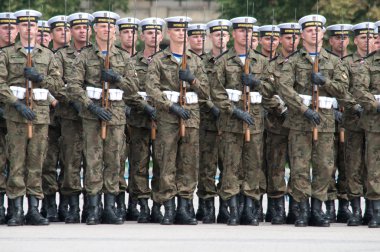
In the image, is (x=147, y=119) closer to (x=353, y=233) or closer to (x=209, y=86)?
(x=209, y=86)

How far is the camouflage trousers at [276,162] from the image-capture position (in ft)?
58.2

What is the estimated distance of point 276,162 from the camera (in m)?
17.8

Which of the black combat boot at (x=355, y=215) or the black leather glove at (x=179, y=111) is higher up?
the black leather glove at (x=179, y=111)

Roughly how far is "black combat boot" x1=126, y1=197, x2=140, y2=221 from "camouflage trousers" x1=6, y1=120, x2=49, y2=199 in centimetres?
157

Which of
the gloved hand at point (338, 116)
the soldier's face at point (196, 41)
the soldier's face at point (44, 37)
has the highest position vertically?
the soldier's face at point (44, 37)

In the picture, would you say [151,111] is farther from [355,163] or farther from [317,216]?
[355,163]

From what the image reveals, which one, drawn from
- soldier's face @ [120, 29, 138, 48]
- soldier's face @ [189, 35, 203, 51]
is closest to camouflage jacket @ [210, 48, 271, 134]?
soldier's face @ [189, 35, 203, 51]

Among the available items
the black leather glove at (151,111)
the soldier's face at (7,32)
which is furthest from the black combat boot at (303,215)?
the soldier's face at (7,32)

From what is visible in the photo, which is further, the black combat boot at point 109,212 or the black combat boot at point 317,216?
the black combat boot at point 109,212

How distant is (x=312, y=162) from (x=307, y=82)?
910 millimetres

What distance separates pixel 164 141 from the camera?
17000 millimetres

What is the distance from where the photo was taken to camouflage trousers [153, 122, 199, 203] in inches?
669

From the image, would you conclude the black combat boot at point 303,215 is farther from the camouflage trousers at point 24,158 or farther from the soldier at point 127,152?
the camouflage trousers at point 24,158

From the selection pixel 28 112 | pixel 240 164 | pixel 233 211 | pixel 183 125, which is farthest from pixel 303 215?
pixel 28 112
